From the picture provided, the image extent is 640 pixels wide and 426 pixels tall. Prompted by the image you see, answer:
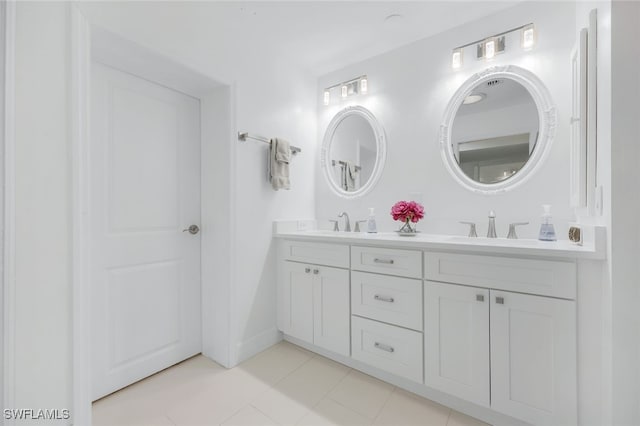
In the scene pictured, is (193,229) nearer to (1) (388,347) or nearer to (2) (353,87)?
(1) (388,347)

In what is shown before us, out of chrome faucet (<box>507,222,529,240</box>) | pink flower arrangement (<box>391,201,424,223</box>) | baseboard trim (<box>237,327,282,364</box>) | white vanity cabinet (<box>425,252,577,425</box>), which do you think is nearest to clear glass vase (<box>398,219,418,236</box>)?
pink flower arrangement (<box>391,201,424,223</box>)

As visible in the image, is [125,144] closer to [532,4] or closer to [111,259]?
[111,259]

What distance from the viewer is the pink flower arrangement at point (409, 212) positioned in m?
1.93

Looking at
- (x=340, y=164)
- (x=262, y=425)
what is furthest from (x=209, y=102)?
(x=262, y=425)

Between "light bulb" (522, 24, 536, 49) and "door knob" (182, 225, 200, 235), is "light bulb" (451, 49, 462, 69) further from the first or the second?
"door knob" (182, 225, 200, 235)

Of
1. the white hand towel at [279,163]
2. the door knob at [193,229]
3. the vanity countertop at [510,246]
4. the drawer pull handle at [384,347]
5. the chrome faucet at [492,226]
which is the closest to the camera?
the vanity countertop at [510,246]

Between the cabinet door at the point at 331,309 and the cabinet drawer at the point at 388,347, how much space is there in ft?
0.25

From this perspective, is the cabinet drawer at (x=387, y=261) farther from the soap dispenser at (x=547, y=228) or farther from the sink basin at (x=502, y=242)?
the soap dispenser at (x=547, y=228)

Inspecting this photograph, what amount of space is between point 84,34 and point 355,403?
2.31 m

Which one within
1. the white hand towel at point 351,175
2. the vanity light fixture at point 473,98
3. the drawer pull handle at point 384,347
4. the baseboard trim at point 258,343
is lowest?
the baseboard trim at point 258,343

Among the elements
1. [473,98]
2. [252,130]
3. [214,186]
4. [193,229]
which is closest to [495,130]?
[473,98]

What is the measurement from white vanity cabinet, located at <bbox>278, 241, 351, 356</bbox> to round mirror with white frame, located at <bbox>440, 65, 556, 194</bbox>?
43.4 inches

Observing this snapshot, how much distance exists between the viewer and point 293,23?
74.7 inches

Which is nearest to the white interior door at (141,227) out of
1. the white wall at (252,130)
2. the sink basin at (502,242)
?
the white wall at (252,130)
